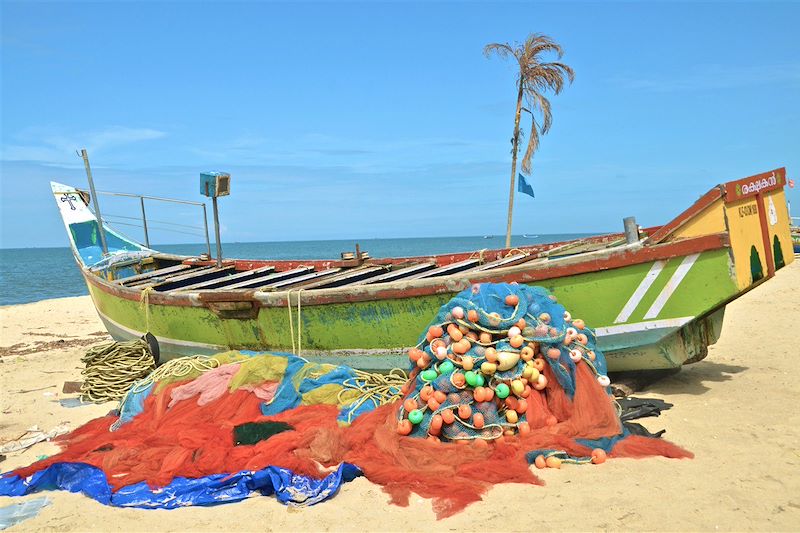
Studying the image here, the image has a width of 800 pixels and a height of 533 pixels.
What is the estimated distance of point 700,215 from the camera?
17.9 feet

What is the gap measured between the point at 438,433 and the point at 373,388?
1.17 metres

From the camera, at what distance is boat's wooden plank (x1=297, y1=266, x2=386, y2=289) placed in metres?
7.76

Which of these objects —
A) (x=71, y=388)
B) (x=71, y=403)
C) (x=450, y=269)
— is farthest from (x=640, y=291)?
(x=71, y=388)

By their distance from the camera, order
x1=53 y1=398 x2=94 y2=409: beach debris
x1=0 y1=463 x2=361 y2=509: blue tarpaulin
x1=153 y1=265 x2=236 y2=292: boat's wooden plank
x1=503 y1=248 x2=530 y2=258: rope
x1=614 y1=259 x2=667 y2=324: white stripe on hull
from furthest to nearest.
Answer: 1. x1=153 y1=265 x2=236 y2=292: boat's wooden plank
2. x1=503 y1=248 x2=530 y2=258: rope
3. x1=53 y1=398 x2=94 y2=409: beach debris
4. x1=614 y1=259 x2=667 y2=324: white stripe on hull
5. x1=0 y1=463 x2=361 y2=509: blue tarpaulin

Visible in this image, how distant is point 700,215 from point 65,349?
10.2m

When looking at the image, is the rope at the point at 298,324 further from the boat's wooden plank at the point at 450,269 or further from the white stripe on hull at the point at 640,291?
the white stripe on hull at the point at 640,291

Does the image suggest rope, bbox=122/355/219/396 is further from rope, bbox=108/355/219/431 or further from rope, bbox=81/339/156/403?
rope, bbox=81/339/156/403

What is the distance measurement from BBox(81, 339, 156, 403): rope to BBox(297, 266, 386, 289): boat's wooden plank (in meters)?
2.11

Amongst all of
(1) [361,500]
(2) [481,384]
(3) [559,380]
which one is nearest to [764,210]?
(3) [559,380]

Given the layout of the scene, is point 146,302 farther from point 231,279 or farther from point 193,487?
point 193,487

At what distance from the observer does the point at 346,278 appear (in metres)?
8.12

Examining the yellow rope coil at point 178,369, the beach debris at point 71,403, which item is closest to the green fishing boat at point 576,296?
the yellow rope coil at point 178,369

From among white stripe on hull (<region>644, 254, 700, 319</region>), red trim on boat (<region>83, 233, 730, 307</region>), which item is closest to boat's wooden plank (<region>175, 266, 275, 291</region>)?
red trim on boat (<region>83, 233, 730, 307</region>)

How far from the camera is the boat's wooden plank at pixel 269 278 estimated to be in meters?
8.52
